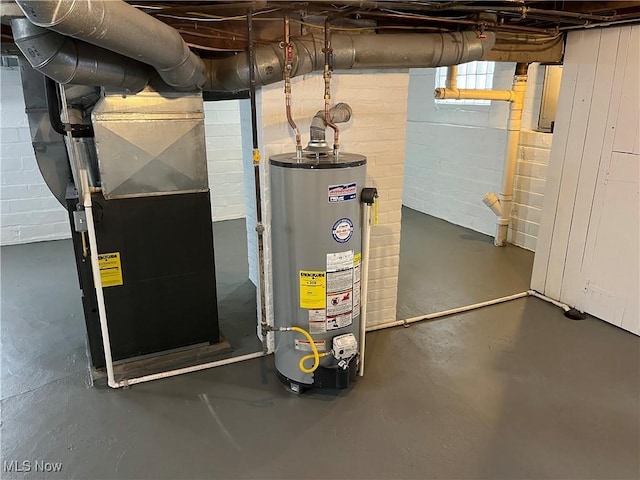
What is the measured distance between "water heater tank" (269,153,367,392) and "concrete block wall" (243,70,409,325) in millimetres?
358

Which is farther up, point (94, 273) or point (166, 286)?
point (94, 273)

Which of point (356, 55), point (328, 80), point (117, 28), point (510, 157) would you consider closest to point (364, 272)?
point (328, 80)

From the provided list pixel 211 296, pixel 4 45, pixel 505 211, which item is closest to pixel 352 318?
pixel 211 296

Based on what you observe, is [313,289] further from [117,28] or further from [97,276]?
[117,28]

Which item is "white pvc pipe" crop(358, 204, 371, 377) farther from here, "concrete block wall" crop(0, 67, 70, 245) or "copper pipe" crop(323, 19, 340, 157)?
"concrete block wall" crop(0, 67, 70, 245)

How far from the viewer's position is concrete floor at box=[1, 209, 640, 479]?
79.6 inches

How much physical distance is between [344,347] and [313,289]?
332 millimetres

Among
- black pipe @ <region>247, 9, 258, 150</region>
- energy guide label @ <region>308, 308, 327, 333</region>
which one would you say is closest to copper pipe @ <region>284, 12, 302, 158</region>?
black pipe @ <region>247, 9, 258, 150</region>

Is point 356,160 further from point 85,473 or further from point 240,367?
point 85,473

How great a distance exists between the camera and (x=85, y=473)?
6.41 ft

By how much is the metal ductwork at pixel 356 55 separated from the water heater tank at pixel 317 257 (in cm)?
48

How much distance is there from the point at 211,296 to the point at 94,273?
27.5 inches

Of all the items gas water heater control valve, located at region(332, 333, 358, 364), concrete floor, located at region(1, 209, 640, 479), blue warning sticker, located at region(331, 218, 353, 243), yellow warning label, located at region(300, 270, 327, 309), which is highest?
blue warning sticker, located at region(331, 218, 353, 243)

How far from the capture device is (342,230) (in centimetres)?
227
